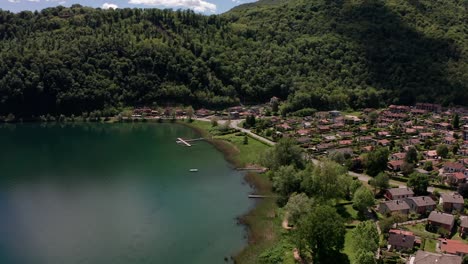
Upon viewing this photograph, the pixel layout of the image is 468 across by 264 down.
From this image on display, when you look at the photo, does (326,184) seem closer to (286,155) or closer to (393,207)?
(393,207)

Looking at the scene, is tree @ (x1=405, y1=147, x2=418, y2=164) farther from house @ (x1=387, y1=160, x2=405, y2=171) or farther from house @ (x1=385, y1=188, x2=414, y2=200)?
house @ (x1=385, y1=188, x2=414, y2=200)

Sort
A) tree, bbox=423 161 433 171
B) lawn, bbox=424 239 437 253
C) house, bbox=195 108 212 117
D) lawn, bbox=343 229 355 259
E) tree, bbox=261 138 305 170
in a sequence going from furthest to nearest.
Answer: house, bbox=195 108 212 117
tree, bbox=423 161 433 171
tree, bbox=261 138 305 170
lawn, bbox=424 239 437 253
lawn, bbox=343 229 355 259

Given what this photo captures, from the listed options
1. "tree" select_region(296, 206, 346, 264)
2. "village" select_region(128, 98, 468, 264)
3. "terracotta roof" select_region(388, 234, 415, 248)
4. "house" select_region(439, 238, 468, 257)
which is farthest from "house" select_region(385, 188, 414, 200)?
"tree" select_region(296, 206, 346, 264)

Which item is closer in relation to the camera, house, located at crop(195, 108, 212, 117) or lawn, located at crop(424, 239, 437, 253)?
lawn, located at crop(424, 239, 437, 253)

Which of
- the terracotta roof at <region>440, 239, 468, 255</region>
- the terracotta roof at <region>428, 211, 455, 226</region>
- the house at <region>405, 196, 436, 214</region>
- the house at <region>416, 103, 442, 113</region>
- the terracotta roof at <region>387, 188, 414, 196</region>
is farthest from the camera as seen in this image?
the house at <region>416, 103, 442, 113</region>

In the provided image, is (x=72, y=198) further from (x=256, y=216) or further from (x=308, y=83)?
(x=308, y=83)

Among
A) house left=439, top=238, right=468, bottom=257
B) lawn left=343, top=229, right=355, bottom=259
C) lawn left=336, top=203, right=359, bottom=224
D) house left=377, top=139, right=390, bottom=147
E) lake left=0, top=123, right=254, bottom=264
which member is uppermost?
house left=377, top=139, right=390, bottom=147

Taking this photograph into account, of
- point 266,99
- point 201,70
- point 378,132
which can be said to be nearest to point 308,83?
point 266,99
